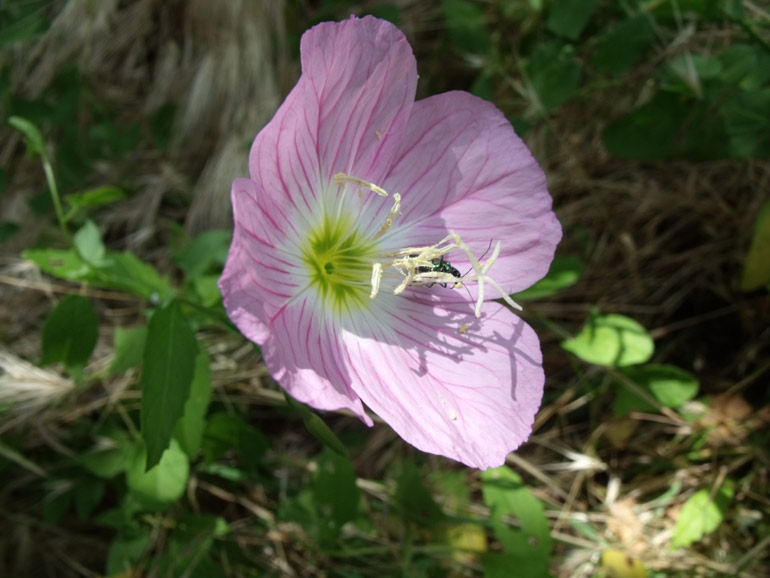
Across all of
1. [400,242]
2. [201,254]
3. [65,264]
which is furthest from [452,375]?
[65,264]

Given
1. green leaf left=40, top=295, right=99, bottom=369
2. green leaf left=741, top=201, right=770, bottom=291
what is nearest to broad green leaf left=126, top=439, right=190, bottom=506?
green leaf left=40, top=295, right=99, bottom=369

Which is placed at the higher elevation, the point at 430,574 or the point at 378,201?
the point at 378,201

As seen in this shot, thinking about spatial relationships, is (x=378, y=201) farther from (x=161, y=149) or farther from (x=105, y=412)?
Result: (x=161, y=149)

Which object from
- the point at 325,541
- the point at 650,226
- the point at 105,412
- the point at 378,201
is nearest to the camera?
the point at 378,201

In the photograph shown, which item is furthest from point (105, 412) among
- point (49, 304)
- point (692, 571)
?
point (692, 571)

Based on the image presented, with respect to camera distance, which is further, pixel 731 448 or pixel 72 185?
pixel 72 185

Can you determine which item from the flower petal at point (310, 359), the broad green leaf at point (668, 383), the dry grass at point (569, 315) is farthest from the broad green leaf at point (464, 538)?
the flower petal at point (310, 359)

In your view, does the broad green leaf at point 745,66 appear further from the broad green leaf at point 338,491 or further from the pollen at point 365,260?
the broad green leaf at point 338,491
